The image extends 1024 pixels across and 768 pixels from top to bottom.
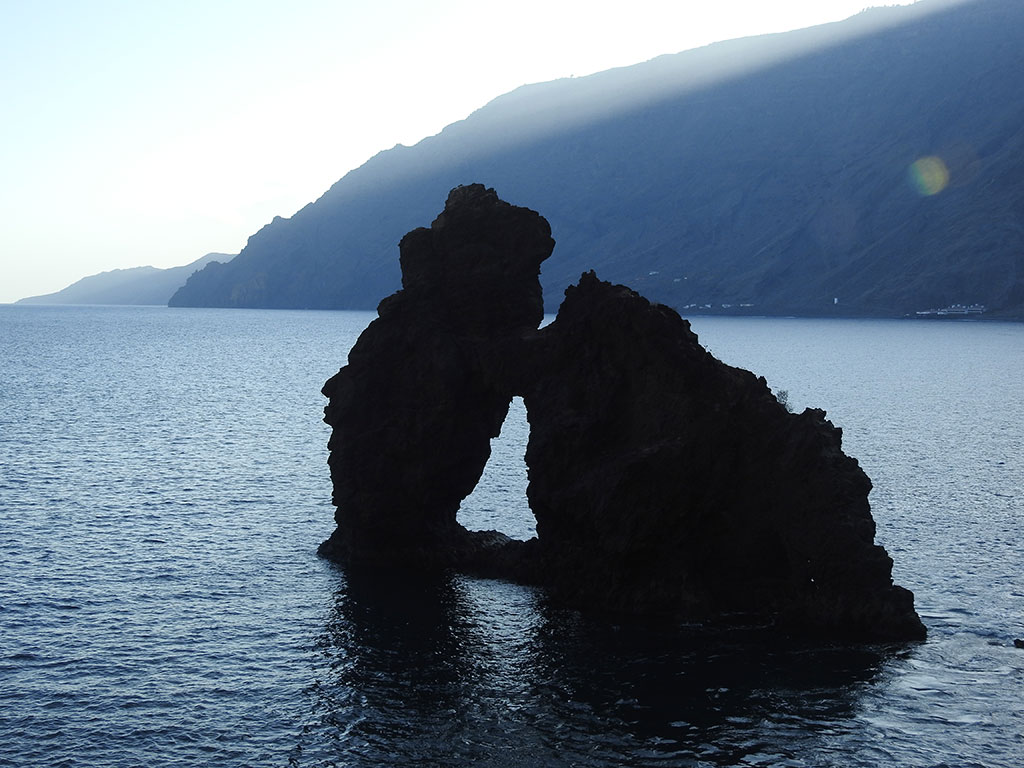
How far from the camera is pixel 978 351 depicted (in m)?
191

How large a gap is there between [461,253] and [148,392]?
8721cm

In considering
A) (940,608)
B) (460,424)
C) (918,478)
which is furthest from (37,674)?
(918,478)

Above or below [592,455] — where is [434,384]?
above

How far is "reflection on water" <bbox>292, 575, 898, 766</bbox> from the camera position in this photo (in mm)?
29078

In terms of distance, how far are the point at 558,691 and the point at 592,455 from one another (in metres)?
13.2

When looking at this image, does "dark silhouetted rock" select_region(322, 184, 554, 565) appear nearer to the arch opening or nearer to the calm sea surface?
the calm sea surface

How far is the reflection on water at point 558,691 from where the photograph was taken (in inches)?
1145

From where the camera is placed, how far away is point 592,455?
44031mm

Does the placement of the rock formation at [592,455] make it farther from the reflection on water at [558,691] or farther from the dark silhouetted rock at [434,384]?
the reflection on water at [558,691]

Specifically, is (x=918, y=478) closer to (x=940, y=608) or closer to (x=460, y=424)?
(x=940, y=608)

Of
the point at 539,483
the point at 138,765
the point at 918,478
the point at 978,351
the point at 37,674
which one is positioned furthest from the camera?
the point at 978,351

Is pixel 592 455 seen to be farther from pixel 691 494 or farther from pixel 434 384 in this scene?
pixel 434 384

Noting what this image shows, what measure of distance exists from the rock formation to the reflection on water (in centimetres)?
280

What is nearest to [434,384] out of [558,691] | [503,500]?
[503,500]
